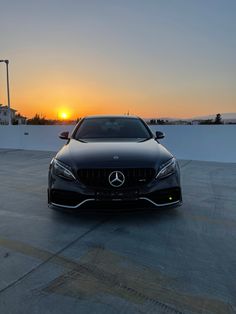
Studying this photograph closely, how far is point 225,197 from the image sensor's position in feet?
16.6

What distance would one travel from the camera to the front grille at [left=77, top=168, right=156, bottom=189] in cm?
340

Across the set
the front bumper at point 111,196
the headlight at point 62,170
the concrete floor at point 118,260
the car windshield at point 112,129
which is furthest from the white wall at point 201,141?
the headlight at point 62,170

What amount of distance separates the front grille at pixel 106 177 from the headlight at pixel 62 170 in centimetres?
12

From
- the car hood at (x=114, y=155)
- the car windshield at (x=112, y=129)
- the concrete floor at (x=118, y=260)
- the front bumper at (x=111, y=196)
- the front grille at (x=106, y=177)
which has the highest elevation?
the car windshield at (x=112, y=129)

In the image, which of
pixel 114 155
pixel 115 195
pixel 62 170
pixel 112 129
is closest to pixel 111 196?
pixel 115 195

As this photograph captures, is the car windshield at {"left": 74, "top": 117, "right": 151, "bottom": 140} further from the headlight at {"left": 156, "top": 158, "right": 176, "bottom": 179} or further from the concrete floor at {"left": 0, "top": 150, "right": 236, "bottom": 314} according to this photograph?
the concrete floor at {"left": 0, "top": 150, "right": 236, "bottom": 314}

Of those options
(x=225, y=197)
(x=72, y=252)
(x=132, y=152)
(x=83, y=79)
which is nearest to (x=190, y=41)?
(x=83, y=79)

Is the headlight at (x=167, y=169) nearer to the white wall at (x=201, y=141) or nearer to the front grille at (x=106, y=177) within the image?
the front grille at (x=106, y=177)

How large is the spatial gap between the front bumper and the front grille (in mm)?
65

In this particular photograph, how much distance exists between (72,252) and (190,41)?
1064cm

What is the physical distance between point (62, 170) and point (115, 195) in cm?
75

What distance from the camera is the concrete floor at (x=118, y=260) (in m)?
2.10

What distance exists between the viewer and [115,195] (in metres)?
3.35

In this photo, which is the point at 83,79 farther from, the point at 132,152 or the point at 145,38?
the point at 132,152
